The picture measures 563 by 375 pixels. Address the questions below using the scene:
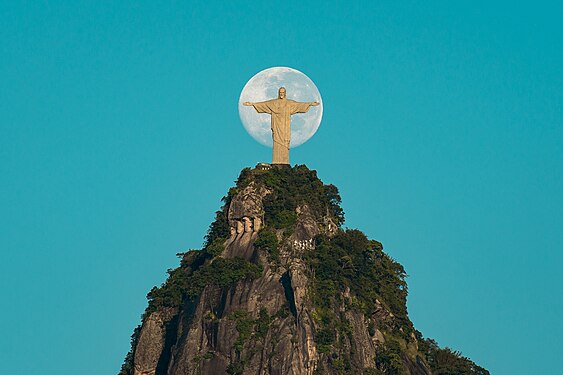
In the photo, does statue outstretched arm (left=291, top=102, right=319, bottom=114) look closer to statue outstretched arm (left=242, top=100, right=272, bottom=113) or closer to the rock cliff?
statue outstretched arm (left=242, top=100, right=272, bottom=113)

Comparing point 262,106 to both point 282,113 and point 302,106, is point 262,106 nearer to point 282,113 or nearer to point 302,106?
point 282,113

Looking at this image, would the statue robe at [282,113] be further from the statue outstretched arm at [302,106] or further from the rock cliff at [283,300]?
the rock cliff at [283,300]

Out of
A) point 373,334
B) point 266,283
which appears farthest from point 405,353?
point 266,283

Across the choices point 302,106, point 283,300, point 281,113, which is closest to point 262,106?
point 281,113

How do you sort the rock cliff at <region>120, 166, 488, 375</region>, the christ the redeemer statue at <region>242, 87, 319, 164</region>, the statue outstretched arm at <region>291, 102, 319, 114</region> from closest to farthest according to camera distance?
the rock cliff at <region>120, 166, 488, 375</region>
the christ the redeemer statue at <region>242, 87, 319, 164</region>
the statue outstretched arm at <region>291, 102, 319, 114</region>

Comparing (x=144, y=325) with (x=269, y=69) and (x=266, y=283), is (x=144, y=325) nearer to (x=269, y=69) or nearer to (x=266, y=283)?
(x=266, y=283)

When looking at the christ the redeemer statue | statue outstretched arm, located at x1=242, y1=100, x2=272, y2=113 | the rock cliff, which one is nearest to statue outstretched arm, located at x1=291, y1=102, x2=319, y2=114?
the christ the redeemer statue
